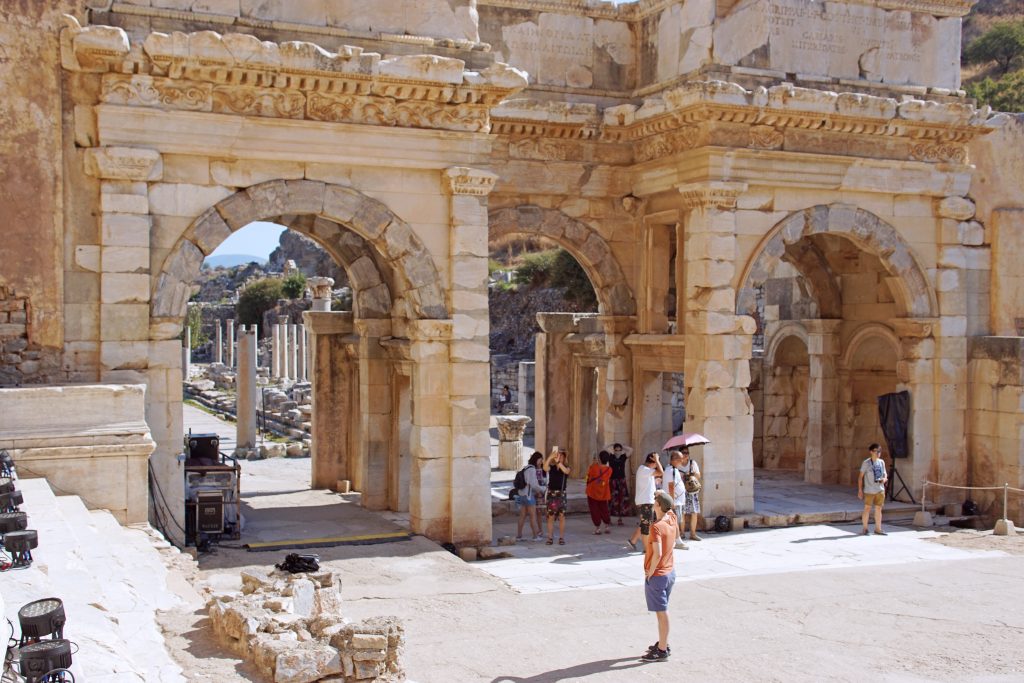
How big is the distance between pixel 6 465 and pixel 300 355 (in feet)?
102

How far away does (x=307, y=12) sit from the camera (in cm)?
1210

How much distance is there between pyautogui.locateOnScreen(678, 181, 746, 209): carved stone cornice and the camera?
14133mm

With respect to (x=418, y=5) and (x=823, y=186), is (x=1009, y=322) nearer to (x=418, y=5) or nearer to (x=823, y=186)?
(x=823, y=186)

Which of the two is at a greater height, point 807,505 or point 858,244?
point 858,244

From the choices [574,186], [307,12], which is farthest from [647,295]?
[307,12]

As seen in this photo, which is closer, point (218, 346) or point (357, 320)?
point (357, 320)

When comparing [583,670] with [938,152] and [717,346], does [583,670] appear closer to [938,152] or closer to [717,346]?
[717,346]

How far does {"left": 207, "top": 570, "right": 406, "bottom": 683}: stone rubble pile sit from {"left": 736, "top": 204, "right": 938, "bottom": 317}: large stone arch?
845cm

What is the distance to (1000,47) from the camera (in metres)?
44.2

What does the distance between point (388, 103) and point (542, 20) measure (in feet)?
12.8

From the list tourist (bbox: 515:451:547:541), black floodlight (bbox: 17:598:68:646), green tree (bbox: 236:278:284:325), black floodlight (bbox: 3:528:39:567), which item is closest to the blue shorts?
black floodlight (bbox: 3:528:39:567)

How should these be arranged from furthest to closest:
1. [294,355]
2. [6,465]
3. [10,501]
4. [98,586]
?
1. [294,355]
2. [6,465]
3. [10,501]
4. [98,586]

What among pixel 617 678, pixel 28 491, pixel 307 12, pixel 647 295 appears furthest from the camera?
pixel 647 295

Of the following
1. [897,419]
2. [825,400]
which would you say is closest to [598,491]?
[897,419]
